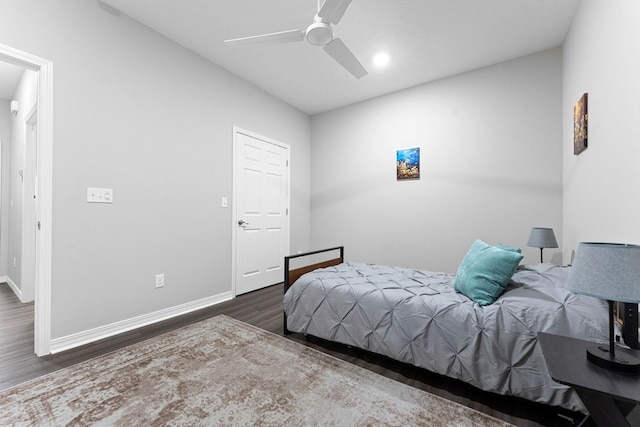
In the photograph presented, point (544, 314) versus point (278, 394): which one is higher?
point (544, 314)

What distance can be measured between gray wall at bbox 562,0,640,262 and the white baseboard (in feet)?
11.2

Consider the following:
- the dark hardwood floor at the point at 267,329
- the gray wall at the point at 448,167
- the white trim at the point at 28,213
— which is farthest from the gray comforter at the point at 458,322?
the white trim at the point at 28,213

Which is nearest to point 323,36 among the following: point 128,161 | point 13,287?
point 128,161

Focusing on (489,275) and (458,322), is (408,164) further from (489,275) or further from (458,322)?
(458,322)

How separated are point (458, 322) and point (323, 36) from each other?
2.03m

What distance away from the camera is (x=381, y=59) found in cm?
308

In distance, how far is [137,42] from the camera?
99.1 inches

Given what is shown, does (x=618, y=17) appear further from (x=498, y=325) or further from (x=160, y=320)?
(x=160, y=320)

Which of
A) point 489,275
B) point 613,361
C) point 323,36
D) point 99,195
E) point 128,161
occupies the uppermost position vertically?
point 323,36

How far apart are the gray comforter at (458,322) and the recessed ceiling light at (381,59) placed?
2399mm

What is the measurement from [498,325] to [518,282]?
53 centimetres

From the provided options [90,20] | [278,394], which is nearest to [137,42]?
[90,20]

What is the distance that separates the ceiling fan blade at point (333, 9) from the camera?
5.33ft

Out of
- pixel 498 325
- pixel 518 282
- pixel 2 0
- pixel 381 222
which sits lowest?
pixel 498 325
